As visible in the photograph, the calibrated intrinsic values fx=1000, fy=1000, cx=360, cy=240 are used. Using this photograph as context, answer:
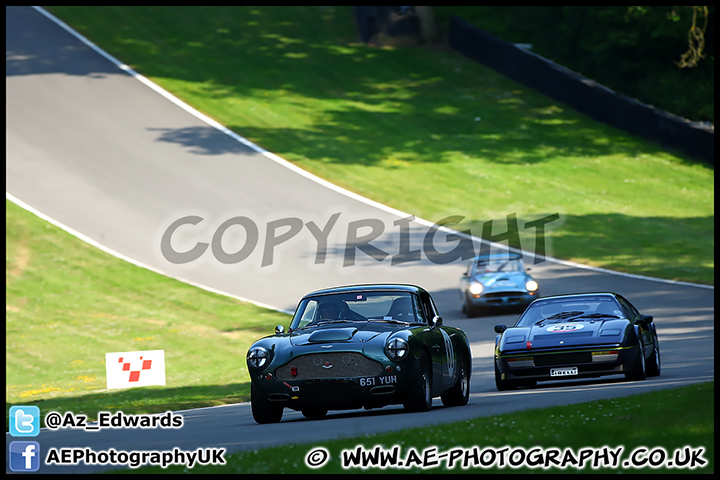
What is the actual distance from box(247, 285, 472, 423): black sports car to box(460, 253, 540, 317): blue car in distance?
11.2 meters

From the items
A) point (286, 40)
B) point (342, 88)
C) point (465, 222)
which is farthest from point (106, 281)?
point (286, 40)

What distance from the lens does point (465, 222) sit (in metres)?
33.7

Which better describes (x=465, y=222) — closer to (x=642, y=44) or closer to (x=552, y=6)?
(x=642, y=44)

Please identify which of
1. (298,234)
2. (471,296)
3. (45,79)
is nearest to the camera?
(471,296)

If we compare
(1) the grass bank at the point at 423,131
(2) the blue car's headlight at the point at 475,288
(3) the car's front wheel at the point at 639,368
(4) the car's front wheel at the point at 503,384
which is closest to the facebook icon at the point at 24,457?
(4) the car's front wheel at the point at 503,384

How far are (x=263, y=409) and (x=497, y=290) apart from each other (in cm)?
1265

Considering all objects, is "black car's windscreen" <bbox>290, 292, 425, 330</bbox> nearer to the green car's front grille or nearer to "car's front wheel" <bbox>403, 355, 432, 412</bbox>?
"car's front wheel" <bbox>403, 355, 432, 412</bbox>

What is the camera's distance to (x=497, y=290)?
22.9 meters

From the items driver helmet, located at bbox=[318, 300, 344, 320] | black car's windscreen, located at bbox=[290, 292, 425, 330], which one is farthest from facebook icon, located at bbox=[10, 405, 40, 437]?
driver helmet, located at bbox=[318, 300, 344, 320]

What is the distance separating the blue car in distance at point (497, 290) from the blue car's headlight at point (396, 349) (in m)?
12.5

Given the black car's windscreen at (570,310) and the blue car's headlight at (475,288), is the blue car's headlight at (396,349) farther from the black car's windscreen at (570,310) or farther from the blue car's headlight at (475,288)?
the blue car's headlight at (475,288)

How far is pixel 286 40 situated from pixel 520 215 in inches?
833

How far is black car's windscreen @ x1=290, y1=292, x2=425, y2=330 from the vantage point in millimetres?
11805

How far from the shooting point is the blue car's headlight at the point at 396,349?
10.5 meters
